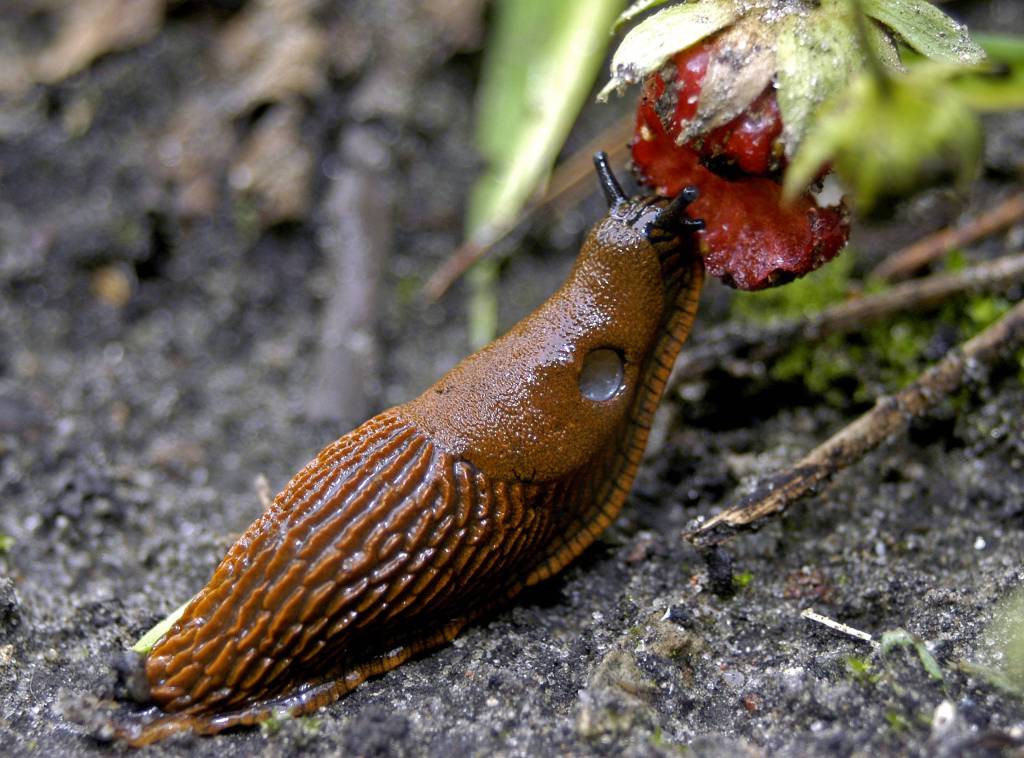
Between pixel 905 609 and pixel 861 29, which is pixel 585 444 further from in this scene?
pixel 861 29

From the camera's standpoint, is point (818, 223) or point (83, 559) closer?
point (818, 223)

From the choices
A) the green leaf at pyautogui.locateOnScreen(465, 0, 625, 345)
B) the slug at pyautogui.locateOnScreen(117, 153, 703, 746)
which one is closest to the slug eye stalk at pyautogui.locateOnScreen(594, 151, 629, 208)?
the slug at pyautogui.locateOnScreen(117, 153, 703, 746)

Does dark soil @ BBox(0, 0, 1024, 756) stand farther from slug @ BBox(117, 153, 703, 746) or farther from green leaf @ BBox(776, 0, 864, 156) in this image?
green leaf @ BBox(776, 0, 864, 156)

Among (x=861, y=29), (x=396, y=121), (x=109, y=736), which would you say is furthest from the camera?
(x=396, y=121)

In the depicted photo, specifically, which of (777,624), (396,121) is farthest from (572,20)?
(777,624)

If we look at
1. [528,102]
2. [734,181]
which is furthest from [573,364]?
[528,102]

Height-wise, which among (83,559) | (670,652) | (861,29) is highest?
(861,29)

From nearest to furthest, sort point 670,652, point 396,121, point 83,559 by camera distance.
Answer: point 670,652, point 83,559, point 396,121
